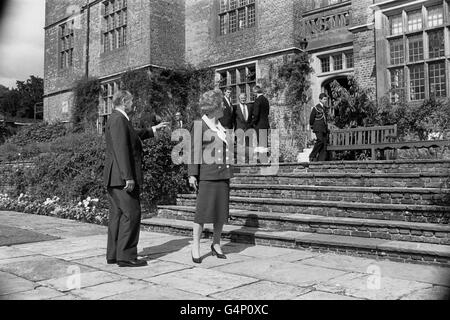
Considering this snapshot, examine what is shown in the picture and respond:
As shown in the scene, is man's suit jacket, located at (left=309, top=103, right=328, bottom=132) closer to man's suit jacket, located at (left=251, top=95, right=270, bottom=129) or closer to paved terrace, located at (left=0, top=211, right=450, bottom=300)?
man's suit jacket, located at (left=251, top=95, right=270, bottom=129)

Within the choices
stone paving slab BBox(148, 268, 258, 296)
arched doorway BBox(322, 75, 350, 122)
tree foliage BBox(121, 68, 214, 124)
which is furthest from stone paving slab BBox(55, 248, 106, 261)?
tree foliage BBox(121, 68, 214, 124)

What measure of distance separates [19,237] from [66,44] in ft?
60.6

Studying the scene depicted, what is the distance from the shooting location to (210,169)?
17.0 feet

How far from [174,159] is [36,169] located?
537 cm

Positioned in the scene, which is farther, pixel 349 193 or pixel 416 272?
pixel 349 193

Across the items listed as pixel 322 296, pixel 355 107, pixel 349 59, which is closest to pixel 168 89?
pixel 349 59

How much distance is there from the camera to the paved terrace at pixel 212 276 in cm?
370

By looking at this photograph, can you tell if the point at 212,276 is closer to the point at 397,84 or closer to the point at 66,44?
the point at 397,84

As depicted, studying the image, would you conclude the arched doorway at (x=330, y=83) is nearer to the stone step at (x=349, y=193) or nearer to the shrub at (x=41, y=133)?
the stone step at (x=349, y=193)

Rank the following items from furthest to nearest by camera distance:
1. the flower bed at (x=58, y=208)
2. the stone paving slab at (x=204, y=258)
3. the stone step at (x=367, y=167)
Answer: the flower bed at (x=58, y=208) < the stone step at (x=367, y=167) < the stone paving slab at (x=204, y=258)

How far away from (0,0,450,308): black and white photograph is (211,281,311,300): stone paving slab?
25 mm

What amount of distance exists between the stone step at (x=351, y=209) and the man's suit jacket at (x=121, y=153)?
112 inches

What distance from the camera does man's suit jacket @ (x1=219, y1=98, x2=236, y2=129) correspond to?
34.8 ft

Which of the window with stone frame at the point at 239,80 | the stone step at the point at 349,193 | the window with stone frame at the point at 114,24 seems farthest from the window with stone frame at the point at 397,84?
the window with stone frame at the point at 114,24
